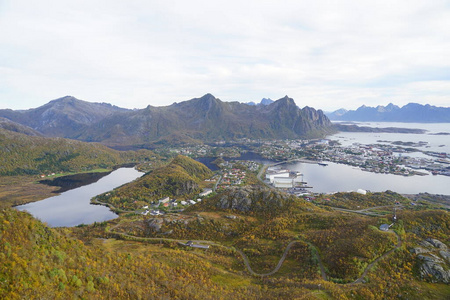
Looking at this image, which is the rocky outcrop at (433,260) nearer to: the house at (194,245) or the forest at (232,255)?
the forest at (232,255)

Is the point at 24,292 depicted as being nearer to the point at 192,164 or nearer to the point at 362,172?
the point at 192,164

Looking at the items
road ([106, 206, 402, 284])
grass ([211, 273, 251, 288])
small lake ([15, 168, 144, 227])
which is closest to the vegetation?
small lake ([15, 168, 144, 227])

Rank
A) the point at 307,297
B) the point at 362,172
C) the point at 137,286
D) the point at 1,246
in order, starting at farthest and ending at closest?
the point at 362,172 → the point at 307,297 → the point at 137,286 → the point at 1,246

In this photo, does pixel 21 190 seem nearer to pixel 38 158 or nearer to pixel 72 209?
pixel 72 209

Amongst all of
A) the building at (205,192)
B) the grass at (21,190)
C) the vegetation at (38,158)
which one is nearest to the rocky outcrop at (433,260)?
the building at (205,192)

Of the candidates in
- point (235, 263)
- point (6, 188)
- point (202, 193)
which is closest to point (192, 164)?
point (202, 193)

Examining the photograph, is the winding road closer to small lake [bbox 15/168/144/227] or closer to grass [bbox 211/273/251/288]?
grass [bbox 211/273/251/288]
